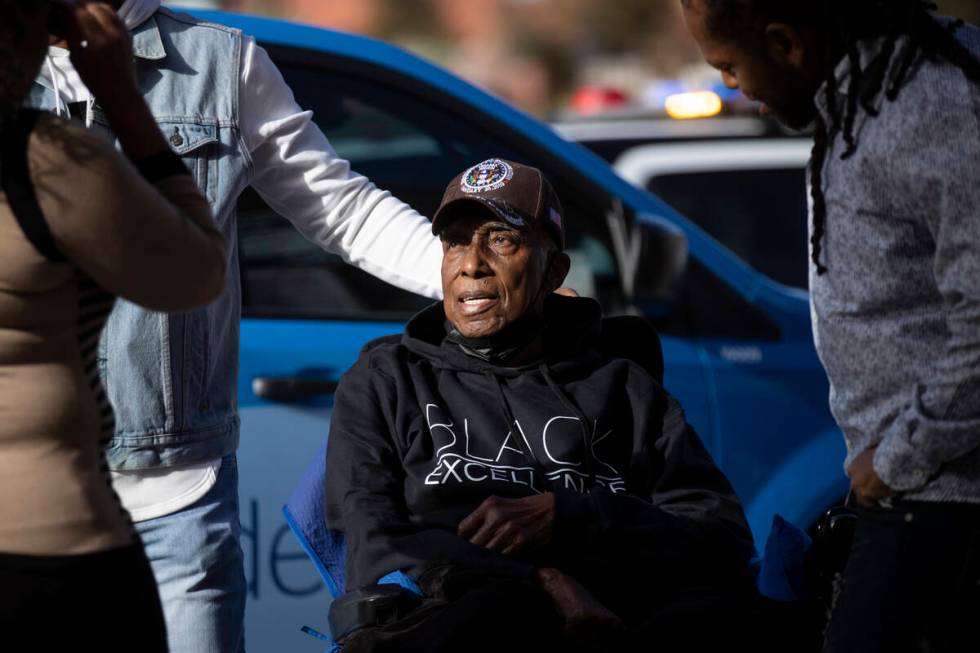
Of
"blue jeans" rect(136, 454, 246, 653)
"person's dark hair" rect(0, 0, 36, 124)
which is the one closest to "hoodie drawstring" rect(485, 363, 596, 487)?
"blue jeans" rect(136, 454, 246, 653)

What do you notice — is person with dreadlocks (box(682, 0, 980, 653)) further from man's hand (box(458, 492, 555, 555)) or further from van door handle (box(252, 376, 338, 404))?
van door handle (box(252, 376, 338, 404))

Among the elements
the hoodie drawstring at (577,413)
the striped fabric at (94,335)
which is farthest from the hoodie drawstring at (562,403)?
the striped fabric at (94,335)

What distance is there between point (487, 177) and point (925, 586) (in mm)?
1501

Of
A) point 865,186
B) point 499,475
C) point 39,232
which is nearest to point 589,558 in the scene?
point 499,475

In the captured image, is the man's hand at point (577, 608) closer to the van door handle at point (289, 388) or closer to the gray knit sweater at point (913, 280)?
the gray knit sweater at point (913, 280)

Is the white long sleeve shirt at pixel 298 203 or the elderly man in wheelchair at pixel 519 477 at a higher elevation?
the white long sleeve shirt at pixel 298 203

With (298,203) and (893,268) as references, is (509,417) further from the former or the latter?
(893,268)

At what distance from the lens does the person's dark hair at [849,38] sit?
6.75ft

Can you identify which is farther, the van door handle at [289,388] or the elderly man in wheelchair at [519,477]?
the van door handle at [289,388]

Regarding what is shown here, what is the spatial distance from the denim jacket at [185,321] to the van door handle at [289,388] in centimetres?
111

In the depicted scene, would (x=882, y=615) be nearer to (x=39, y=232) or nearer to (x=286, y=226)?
(x=39, y=232)

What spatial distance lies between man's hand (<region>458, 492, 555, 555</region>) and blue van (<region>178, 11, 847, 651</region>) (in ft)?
3.87

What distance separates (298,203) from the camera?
304 cm

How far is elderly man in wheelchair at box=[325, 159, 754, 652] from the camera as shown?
2.70 metres
